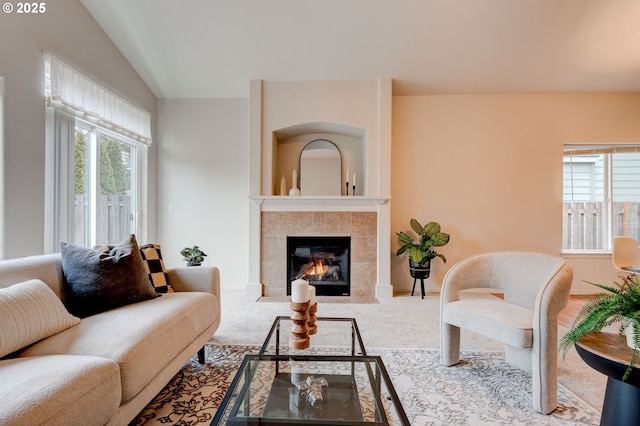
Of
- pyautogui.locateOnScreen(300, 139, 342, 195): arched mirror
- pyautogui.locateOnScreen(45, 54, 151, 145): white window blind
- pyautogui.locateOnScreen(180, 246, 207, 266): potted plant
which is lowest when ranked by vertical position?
pyautogui.locateOnScreen(180, 246, 207, 266): potted plant

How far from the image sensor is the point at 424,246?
11.5ft

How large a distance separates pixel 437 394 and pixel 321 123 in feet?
9.92

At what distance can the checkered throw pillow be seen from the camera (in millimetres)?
2014

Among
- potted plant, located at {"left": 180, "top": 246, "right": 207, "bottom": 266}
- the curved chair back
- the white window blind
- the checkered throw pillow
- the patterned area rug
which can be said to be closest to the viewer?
the patterned area rug

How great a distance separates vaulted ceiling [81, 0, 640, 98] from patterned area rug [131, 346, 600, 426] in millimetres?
3041

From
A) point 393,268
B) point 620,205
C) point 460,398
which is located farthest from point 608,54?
point 460,398

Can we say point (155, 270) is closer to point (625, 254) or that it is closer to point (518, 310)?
point (518, 310)

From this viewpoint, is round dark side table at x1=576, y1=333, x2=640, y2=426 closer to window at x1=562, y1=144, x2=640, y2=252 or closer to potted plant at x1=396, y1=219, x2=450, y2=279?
potted plant at x1=396, y1=219, x2=450, y2=279

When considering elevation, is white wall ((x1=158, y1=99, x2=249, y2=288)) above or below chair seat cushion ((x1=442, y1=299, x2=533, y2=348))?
above

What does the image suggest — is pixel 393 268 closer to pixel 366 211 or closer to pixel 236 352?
pixel 366 211

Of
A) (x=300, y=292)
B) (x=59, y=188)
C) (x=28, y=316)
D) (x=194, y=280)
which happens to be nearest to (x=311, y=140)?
(x=194, y=280)

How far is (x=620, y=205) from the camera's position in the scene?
151 inches

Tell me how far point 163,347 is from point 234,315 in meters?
1.51

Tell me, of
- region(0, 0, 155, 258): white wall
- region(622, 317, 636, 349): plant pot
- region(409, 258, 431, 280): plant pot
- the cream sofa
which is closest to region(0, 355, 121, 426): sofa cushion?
the cream sofa
